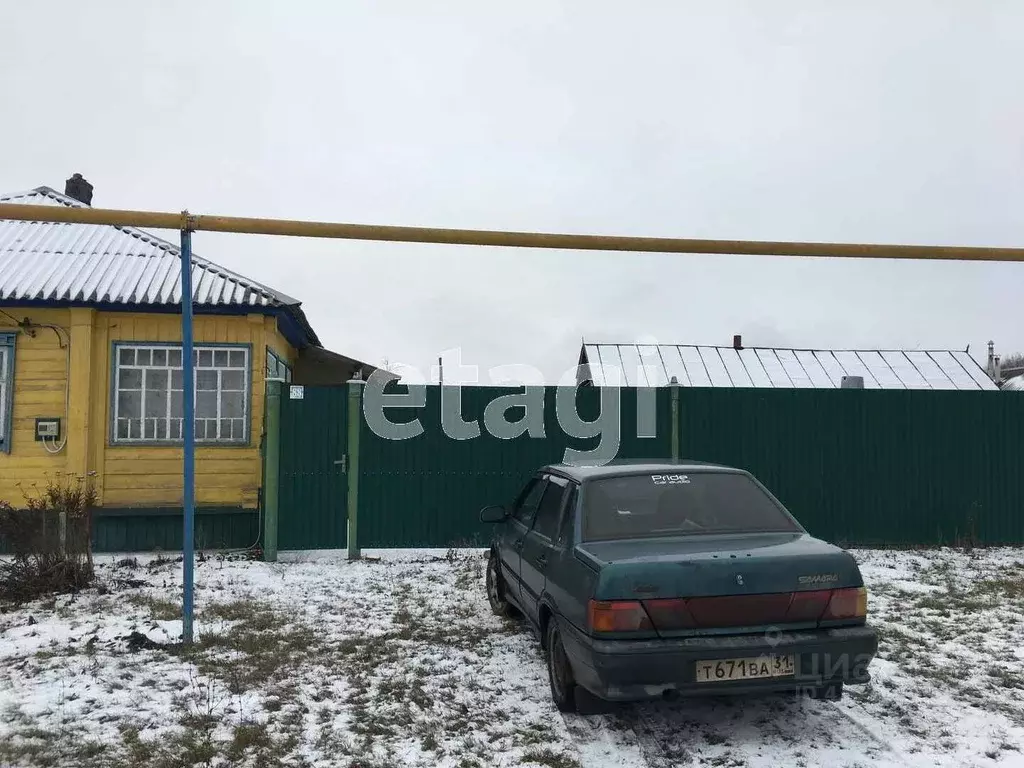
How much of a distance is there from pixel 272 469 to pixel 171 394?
2.10m

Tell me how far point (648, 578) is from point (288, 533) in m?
6.29

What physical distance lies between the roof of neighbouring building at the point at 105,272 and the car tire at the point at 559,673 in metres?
6.88

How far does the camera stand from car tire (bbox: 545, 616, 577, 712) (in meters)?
4.30

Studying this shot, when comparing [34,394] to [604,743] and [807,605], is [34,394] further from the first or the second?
[807,605]

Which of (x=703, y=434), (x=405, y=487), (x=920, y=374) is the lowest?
(x=405, y=487)

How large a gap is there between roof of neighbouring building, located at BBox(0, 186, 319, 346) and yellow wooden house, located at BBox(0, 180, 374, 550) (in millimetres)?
27

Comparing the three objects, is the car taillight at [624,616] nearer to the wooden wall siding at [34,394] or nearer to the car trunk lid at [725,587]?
the car trunk lid at [725,587]

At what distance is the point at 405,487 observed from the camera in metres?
9.32

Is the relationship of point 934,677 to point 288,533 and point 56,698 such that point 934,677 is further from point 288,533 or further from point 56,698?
point 288,533

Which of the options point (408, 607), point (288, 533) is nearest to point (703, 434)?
point (408, 607)

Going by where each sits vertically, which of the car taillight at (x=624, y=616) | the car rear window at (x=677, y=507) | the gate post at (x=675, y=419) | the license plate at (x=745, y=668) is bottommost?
the license plate at (x=745, y=668)

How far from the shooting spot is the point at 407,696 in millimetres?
4699

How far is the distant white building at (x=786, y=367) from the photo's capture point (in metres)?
21.6

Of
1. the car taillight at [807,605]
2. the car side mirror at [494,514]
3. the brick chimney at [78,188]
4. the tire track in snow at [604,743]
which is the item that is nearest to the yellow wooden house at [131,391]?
the brick chimney at [78,188]
